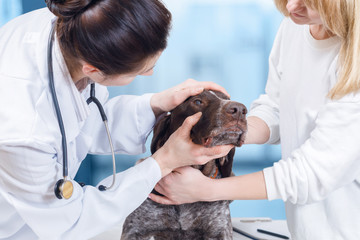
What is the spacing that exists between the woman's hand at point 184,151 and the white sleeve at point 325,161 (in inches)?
9.3

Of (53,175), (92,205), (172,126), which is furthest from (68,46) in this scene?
(172,126)

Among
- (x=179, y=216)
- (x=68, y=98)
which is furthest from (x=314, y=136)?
(x=68, y=98)

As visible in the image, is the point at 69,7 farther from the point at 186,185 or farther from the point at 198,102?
the point at 186,185

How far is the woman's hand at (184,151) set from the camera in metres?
1.47

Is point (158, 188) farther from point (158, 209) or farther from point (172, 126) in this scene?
point (172, 126)

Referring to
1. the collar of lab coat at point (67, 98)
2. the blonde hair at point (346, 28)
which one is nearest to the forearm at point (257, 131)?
the blonde hair at point (346, 28)

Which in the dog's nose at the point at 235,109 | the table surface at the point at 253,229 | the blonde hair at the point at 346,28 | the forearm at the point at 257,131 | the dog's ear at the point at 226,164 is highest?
the blonde hair at the point at 346,28

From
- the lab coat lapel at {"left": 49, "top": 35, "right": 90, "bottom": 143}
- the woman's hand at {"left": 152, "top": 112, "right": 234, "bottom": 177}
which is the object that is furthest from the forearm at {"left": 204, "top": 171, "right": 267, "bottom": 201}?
the lab coat lapel at {"left": 49, "top": 35, "right": 90, "bottom": 143}

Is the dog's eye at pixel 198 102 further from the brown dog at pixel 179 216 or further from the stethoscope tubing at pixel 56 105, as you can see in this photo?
the stethoscope tubing at pixel 56 105

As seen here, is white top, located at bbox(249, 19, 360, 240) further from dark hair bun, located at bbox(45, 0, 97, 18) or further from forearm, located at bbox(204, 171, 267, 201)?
dark hair bun, located at bbox(45, 0, 97, 18)

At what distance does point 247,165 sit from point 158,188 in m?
1.64

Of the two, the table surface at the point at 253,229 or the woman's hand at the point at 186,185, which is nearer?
the woman's hand at the point at 186,185

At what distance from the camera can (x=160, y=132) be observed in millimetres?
1745

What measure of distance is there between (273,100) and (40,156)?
1.18m
